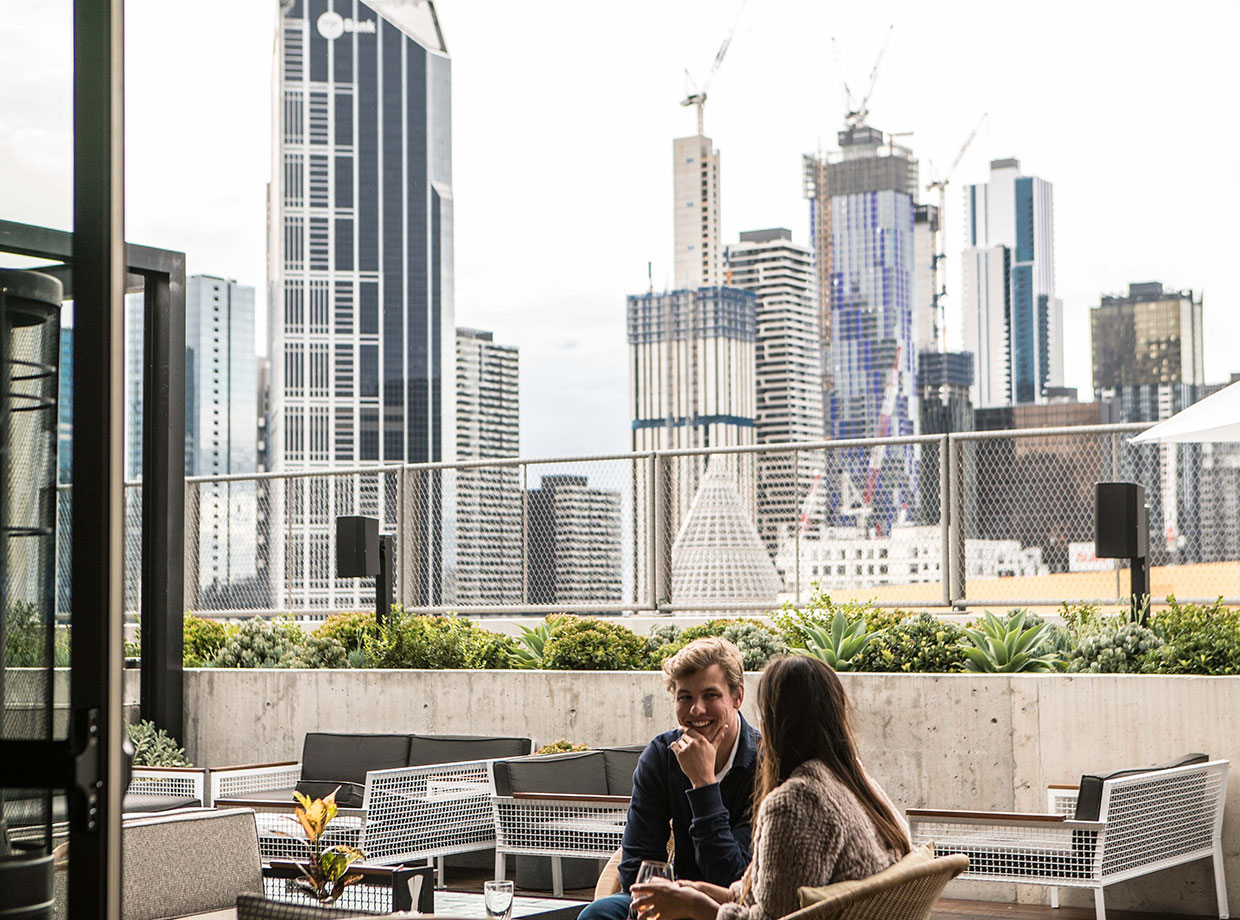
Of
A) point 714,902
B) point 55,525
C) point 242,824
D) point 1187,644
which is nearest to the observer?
point 55,525

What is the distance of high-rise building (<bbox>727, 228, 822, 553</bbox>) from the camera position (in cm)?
7731

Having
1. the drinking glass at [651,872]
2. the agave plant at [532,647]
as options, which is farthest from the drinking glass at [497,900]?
the agave plant at [532,647]

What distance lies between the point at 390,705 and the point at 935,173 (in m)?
101

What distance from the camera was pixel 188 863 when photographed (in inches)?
175

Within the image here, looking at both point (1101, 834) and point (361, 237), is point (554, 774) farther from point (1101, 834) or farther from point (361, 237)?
point (361, 237)

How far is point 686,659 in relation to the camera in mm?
3609

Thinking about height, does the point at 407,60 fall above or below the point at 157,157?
above

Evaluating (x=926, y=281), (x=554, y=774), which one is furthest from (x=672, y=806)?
(x=926, y=281)

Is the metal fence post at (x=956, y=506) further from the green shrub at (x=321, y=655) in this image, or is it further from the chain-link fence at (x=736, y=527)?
the green shrub at (x=321, y=655)

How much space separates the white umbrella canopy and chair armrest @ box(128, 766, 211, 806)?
17.4 ft

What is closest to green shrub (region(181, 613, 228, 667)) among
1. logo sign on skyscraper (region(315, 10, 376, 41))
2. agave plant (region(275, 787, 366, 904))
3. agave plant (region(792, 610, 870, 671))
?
agave plant (region(792, 610, 870, 671))

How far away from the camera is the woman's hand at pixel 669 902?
2.91 meters

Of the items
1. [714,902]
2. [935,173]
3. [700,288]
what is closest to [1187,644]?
[714,902]

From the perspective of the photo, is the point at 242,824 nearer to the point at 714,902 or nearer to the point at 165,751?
the point at 714,902
